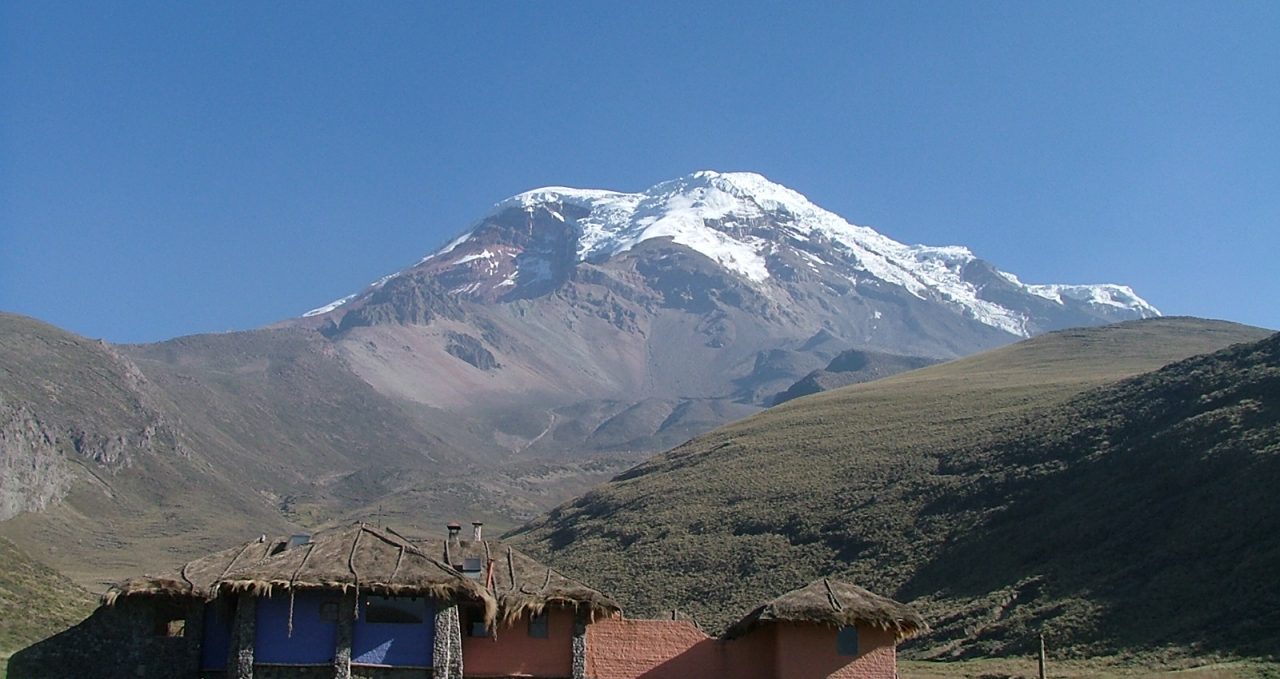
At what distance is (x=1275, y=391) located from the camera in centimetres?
6669

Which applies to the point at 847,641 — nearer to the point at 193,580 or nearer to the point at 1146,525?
the point at 193,580

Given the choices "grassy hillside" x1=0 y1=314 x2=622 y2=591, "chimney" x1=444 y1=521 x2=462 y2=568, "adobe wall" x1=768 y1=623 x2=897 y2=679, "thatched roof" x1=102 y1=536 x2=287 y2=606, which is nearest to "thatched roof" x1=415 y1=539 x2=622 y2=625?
"chimney" x1=444 y1=521 x2=462 y2=568

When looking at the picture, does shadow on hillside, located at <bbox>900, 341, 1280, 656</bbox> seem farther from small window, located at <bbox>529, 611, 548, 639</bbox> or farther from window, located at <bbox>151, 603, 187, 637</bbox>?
window, located at <bbox>151, 603, 187, 637</bbox>

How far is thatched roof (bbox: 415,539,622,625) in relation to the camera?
2925cm

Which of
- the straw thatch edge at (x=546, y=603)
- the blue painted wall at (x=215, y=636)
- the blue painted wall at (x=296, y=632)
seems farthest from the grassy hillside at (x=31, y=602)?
the straw thatch edge at (x=546, y=603)

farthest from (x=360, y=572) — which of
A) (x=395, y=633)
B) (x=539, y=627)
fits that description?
(x=539, y=627)

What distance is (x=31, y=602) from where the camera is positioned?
40156mm

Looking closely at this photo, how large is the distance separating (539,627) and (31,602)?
778 inches

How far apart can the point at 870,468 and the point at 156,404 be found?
141362 mm

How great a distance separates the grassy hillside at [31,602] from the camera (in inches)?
1442

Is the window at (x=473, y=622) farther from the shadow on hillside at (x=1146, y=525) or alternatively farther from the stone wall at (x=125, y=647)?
the shadow on hillside at (x=1146, y=525)

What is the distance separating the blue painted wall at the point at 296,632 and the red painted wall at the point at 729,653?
249 inches

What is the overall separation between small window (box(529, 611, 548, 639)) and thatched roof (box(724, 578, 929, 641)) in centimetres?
499

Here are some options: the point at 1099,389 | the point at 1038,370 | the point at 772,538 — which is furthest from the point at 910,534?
the point at 1038,370
